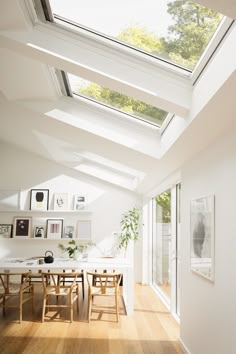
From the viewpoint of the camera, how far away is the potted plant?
33.9 ft

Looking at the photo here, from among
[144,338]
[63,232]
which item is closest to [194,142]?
[144,338]

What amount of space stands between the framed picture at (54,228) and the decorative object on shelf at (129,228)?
1417 mm

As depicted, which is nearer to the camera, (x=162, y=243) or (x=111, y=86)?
(x=111, y=86)

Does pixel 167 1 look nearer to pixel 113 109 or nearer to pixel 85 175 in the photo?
pixel 113 109

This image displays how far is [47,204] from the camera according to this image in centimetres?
1093

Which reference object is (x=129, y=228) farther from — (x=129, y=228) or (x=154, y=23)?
(x=154, y=23)

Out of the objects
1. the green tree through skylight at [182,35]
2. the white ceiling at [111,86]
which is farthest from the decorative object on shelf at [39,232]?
the green tree through skylight at [182,35]

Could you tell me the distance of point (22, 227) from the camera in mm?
10828

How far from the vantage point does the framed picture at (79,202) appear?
10.9 m

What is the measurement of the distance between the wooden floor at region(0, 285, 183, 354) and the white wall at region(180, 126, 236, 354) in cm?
68

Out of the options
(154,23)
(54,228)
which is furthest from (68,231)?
(154,23)

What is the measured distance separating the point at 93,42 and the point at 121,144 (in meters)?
2.04

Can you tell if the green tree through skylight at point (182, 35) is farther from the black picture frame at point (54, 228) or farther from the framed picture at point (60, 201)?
the black picture frame at point (54, 228)

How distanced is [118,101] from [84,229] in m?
6.29
